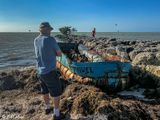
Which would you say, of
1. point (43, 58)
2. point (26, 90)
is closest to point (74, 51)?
point (26, 90)

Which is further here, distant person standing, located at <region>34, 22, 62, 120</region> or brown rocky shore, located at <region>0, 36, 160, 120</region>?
brown rocky shore, located at <region>0, 36, 160, 120</region>

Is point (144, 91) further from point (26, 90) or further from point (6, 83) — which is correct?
point (6, 83)

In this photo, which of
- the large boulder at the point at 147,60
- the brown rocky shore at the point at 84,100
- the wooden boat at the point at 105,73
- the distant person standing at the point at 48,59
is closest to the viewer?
the distant person standing at the point at 48,59

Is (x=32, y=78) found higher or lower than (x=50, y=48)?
lower

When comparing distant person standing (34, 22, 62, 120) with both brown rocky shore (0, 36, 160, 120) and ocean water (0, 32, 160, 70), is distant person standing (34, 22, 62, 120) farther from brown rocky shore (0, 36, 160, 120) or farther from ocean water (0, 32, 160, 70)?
ocean water (0, 32, 160, 70)

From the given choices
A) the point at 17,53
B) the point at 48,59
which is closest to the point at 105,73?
the point at 48,59

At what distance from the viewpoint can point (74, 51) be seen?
Answer: 51.3ft

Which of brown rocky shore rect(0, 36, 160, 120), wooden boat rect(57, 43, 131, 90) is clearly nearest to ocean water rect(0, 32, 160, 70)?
brown rocky shore rect(0, 36, 160, 120)

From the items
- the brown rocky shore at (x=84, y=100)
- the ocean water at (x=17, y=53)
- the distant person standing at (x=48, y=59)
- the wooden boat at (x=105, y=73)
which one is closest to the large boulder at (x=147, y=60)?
the brown rocky shore at (x=84, y=100)

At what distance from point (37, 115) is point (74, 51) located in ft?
27.6

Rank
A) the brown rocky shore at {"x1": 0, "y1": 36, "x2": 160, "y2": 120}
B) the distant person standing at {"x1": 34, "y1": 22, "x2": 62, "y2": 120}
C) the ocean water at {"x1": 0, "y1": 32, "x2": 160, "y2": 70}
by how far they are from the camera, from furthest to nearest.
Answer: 1. the ocean water at {"x1": 0, "y1": 32, "x2": 160, "y2": 70}
2. the brown rocky shore at {"x1": 0, "y1": 36, "x2": 160, "y2": 120}
3. the distant person standing at {"x1": 34, "y1": 22, "x2": 62, "y2": 120}

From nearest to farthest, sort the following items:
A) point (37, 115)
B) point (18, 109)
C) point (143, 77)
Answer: point (37, 115), point (18, 109), point (143, 77)

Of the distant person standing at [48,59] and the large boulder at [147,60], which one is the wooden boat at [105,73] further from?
the distant person standing at [48,59]

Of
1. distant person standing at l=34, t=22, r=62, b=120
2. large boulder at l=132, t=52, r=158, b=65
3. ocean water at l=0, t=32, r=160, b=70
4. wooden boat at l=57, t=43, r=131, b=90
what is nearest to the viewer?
distant person standing at l=34, t=22, r=62, b=120
